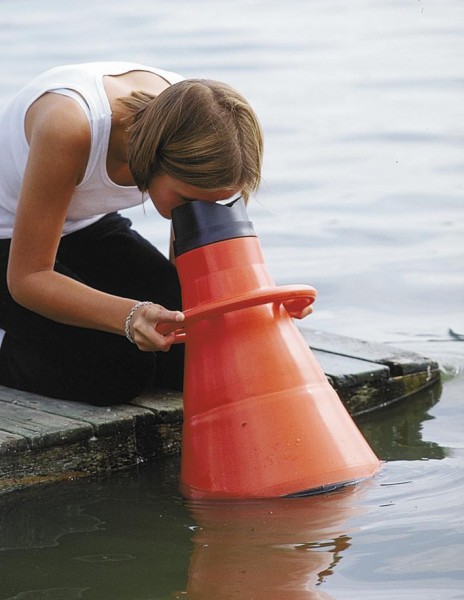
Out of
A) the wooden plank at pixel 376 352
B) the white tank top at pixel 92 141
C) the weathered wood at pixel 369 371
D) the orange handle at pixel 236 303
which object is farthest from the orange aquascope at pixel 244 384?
the wooden plank at pixel 376 352

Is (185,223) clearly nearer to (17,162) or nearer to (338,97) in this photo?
(17,162)

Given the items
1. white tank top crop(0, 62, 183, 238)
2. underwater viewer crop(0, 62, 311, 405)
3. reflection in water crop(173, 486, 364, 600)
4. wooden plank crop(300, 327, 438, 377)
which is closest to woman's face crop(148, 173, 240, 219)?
underwater viewer crop(0, 62, 311, 405)

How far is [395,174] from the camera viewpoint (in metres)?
5.43

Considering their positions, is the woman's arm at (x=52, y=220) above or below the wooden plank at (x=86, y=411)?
above

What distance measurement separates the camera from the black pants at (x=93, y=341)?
2.67 m

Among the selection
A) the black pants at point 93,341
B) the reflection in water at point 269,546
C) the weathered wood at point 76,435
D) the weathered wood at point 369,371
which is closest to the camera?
the reflection in water at point 269,546

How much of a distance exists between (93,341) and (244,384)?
0.55 meters

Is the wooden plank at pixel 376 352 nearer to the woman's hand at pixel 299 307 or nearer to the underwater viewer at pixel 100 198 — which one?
the underwater viewer at pixel 100 198

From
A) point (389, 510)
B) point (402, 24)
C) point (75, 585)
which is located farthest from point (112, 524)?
point (402, 24)

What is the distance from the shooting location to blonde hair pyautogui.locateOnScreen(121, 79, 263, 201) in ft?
7.27

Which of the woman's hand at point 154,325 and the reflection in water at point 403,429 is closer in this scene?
the woman's hand at point 154,325

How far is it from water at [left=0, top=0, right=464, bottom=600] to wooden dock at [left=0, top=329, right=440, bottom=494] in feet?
0.16

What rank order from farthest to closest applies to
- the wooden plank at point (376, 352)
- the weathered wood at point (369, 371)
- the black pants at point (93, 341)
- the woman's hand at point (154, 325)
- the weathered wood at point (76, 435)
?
1. the wooden plank at point (376, 352)
2. the weathered wood at point (369, 371)
3. the black pants at point (93, 341)
4. the weathered wood at point (76, 435)
5. the woman's hand at point (154, 325)

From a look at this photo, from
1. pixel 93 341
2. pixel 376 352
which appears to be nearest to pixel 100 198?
pixel 93 341
